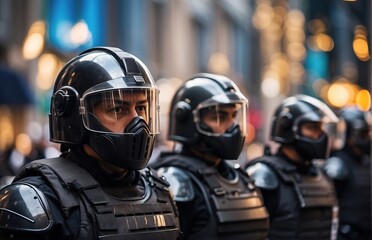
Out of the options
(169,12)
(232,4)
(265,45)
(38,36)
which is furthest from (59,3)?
(265,45)

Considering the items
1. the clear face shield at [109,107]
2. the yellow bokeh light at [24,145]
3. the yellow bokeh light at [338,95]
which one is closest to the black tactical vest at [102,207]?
the clear face shield at [109,107]

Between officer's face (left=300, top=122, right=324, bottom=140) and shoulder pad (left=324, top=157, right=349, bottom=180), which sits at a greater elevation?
officer's face (left=300, top=122, right=324, bottom=140)

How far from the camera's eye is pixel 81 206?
4371 millimetres

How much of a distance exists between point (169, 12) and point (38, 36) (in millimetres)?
13334

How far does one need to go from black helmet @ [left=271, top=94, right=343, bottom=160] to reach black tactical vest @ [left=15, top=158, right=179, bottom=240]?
2897mm

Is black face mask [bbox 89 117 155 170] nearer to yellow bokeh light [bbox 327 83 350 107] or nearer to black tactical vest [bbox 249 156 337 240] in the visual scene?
black tactical vest [bbox 249 156 337 240]

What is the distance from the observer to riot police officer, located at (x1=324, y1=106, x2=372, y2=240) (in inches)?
361

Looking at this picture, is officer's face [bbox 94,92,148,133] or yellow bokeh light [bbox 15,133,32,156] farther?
yellow bokeh light [bbox 15,133,32,156]

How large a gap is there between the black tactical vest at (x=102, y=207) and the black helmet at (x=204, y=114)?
1.45 metres

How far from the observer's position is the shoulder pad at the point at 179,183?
5879 millimetres

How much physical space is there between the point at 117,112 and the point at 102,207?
20.3 inches

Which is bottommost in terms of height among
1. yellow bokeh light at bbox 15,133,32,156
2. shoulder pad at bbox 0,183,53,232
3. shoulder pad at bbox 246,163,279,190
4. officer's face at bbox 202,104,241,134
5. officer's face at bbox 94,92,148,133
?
yellow bokeh light at bbox 15,133,32,156

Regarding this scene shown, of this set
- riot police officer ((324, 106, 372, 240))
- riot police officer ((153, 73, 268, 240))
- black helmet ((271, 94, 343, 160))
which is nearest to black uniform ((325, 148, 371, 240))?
riot police officer ((324, 106, 372, 240))

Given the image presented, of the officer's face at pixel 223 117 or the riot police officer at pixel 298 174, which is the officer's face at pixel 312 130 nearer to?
the riot police officer at pixel 298 174
